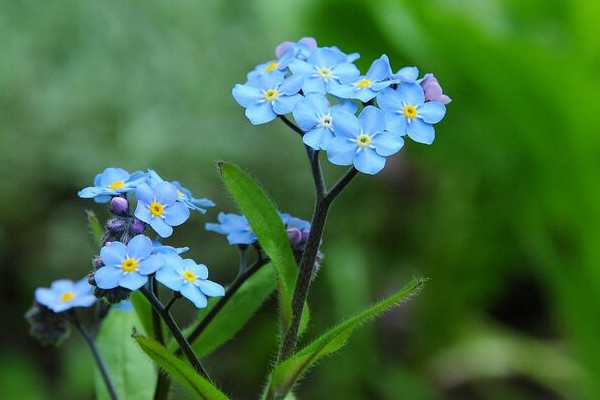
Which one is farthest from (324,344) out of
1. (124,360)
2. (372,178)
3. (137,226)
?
(372,178)

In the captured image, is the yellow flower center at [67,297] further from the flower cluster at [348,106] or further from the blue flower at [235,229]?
the flower cluster at [348,106]

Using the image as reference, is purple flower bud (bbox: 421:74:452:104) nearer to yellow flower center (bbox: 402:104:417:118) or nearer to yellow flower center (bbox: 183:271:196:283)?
yellow flower center (bbox: 402:104:417:118)

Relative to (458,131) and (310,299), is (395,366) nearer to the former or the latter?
(310,299)

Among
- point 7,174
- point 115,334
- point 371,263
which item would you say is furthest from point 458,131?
point 115,334

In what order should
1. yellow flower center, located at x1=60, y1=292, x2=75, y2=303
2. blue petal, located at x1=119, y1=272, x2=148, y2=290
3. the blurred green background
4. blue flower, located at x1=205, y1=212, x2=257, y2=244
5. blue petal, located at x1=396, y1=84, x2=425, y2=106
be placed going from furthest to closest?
1. the blurred green background
2. yellow flower center, located at x1=60, y1=292, x2=75, y2=303
3. blue flower, located at x1=205, y1=212, x2=257, y2=244
4. blue petal, located at x1=396, y1=84, x2=425, y2=106
5. blue petal, located at x1=119, y1=272, x2=148, y2=290

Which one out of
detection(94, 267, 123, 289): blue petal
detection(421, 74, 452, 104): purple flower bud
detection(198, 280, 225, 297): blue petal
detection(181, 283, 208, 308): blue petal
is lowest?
detection(94, 267, 123, 289): blue petal

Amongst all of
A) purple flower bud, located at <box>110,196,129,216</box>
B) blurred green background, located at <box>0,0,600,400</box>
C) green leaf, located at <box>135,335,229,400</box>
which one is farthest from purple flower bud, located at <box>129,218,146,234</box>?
blurred green background, located at <box>0,0,600,400</box>
